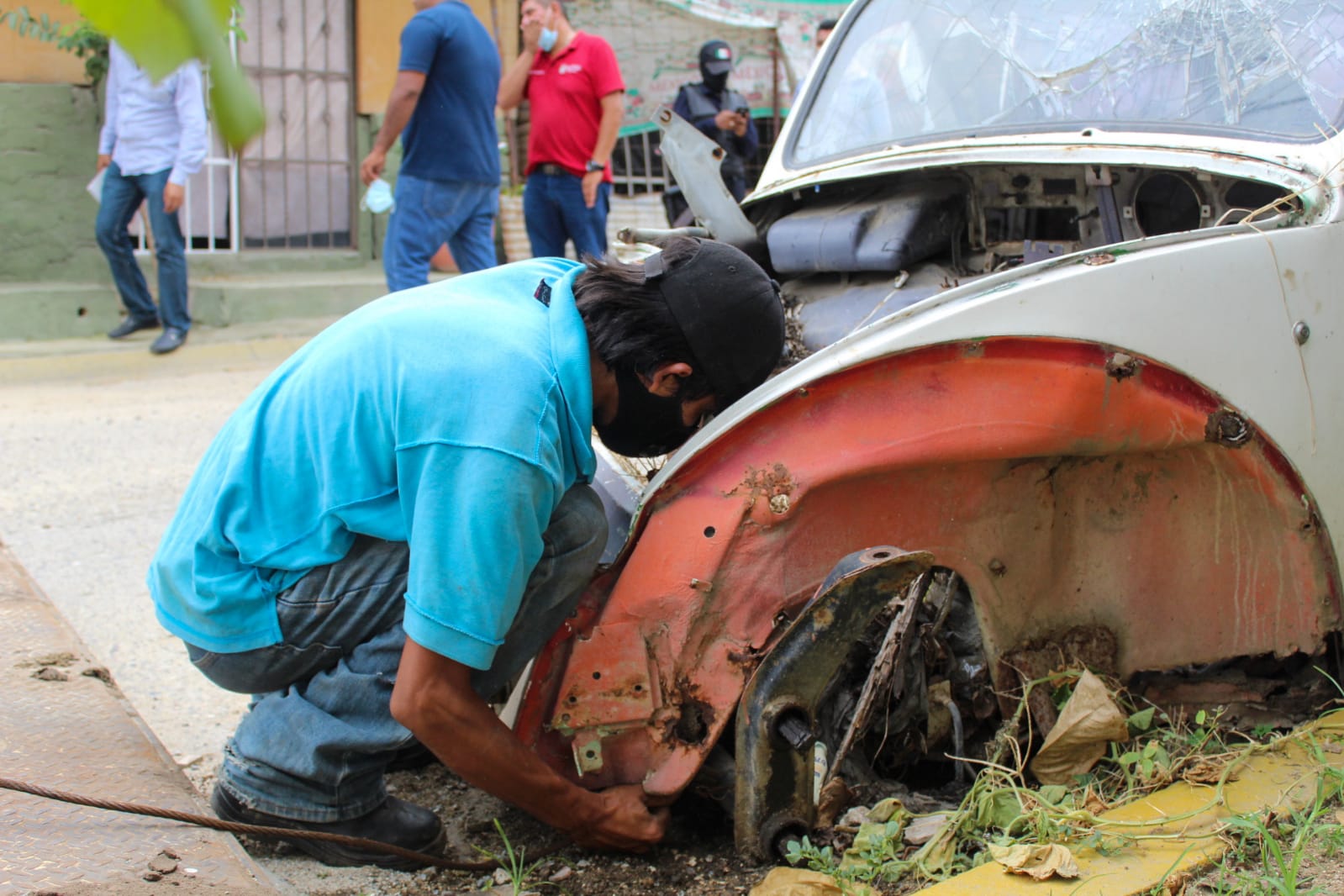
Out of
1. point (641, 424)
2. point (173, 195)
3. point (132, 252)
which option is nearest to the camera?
point (641, 424)

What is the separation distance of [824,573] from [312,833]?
39.5 inches

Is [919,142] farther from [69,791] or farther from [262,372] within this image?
[262,372]

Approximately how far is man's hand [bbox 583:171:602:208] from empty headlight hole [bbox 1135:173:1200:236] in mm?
3566

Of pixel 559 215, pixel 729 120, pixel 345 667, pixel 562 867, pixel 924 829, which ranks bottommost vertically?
pixel 562 867

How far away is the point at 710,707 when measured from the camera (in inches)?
82.3

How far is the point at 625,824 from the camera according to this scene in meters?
2.10

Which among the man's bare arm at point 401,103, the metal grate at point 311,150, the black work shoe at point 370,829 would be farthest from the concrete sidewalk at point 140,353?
the black work shoe at point 370,829

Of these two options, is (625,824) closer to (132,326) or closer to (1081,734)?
(1081,734)

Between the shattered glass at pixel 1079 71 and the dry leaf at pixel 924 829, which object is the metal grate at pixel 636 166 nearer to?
the shattered glass at pixel 1079 71

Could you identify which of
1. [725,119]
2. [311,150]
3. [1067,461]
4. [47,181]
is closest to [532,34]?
[725,119]

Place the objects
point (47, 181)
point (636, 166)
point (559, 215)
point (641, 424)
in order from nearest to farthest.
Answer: point (641, 424), point (559, 215), point (47, 181), point (636, 166)

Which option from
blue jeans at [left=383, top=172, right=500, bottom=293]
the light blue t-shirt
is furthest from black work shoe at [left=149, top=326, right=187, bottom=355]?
the light blue t-shirt

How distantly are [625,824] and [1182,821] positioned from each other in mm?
930

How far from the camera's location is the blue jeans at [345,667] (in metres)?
2.13
